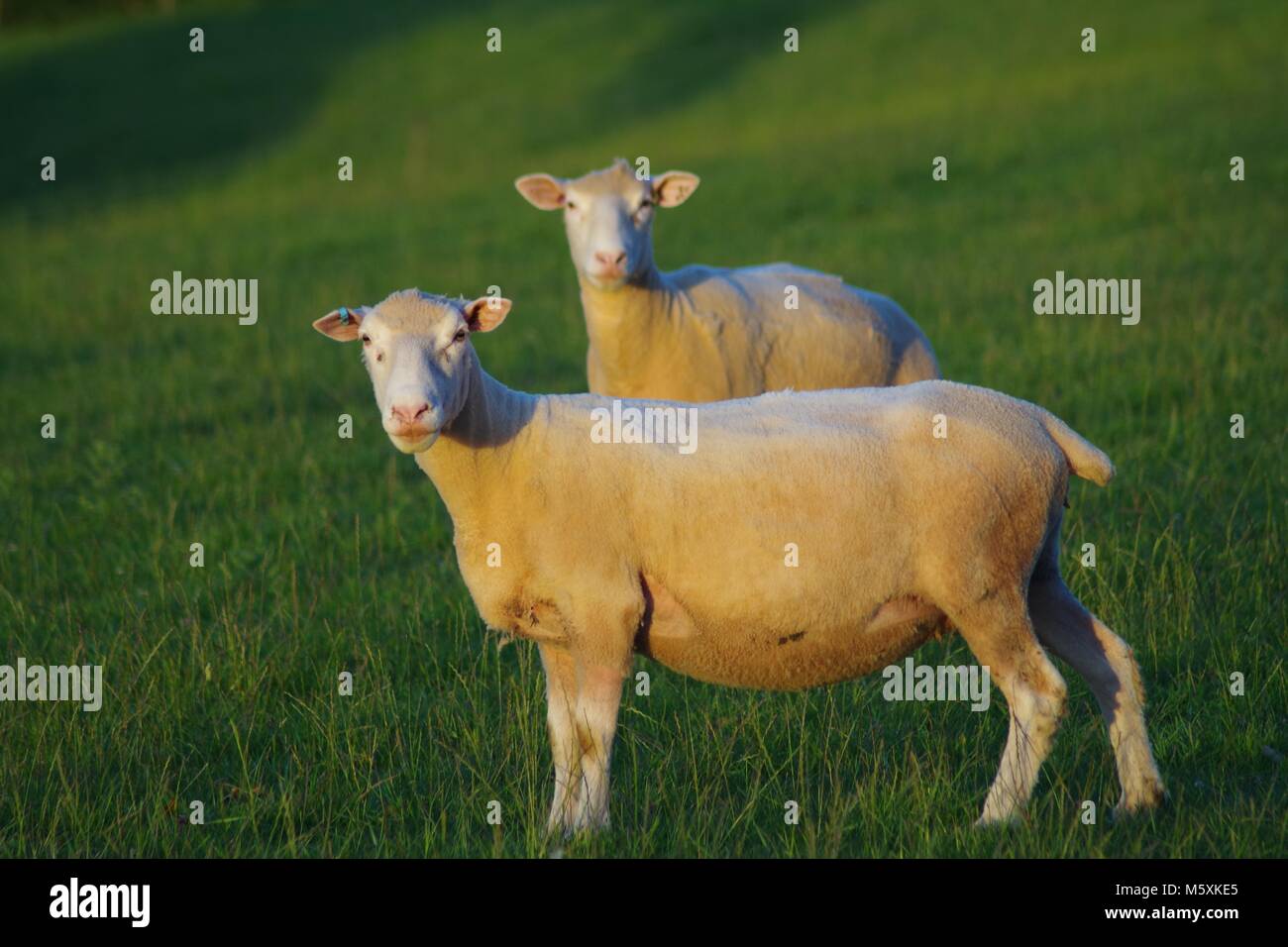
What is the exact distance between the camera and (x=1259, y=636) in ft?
21.8

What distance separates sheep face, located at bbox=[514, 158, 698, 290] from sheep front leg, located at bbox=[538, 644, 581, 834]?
344cm

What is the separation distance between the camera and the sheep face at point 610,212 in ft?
28.2

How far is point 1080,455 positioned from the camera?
5.48 m

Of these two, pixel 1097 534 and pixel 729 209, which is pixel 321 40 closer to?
pixel 729 209

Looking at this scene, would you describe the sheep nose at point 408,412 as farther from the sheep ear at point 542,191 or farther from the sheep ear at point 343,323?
the sheep ear at point 542,191

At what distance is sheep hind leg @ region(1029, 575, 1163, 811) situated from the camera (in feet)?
A: 17.8
